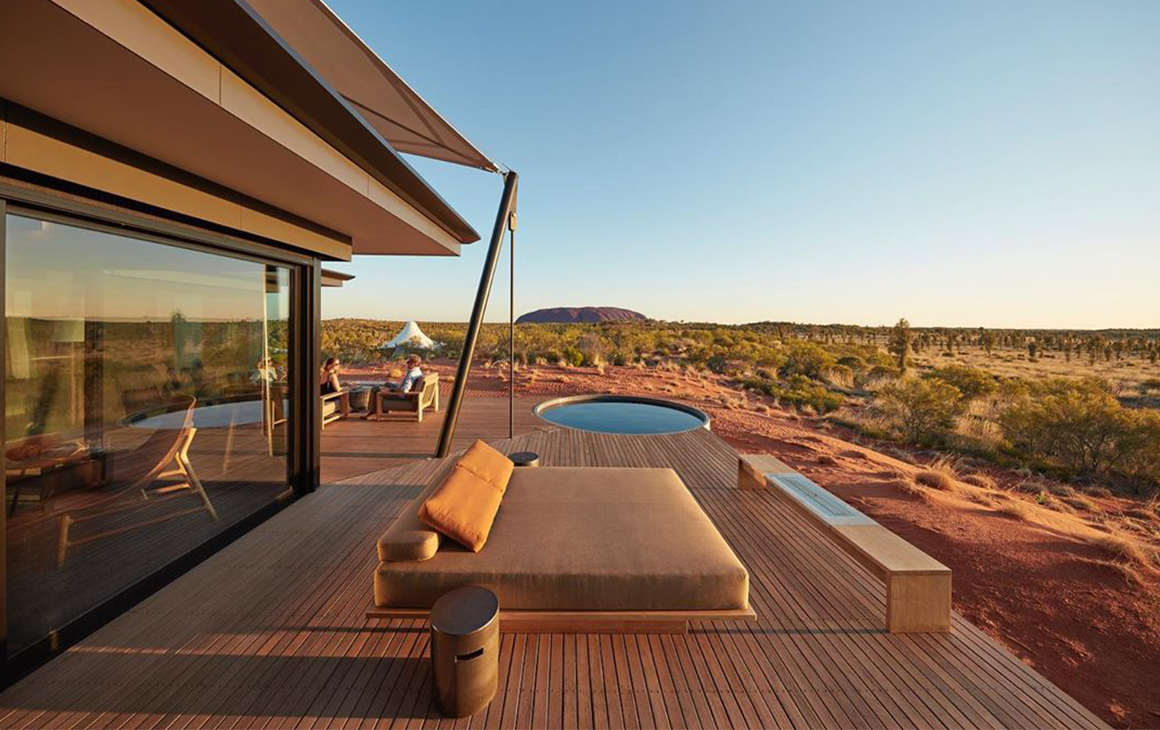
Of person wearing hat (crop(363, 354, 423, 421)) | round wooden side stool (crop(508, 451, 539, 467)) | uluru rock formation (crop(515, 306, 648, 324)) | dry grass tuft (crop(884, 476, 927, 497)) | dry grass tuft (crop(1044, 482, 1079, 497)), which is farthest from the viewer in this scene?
uluru rock formation (crop(515, 306, 648, 324))

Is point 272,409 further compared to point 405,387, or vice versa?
point 405,387

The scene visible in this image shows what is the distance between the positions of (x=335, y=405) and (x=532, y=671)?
7.29m

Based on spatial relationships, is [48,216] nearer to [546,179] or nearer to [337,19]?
[337,19]

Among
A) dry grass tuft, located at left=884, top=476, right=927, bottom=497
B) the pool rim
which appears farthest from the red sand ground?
the pool rim

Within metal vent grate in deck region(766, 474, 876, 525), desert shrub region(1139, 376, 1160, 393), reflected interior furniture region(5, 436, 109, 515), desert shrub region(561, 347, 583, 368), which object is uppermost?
desert shrub region(561, 347, 583, 368)

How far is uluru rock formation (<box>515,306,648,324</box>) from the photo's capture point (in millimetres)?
107044

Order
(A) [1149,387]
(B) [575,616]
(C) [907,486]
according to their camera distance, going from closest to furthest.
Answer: (B) [575,616] → (C) [907,486] → (A) [1149,387]

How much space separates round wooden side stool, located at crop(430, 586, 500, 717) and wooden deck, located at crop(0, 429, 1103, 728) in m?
0.09

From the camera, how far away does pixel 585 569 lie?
2.48 m

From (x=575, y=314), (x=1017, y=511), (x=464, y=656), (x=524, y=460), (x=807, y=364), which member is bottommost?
(x=1017, y=511)

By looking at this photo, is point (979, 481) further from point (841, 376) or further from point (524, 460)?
point (841, 376)

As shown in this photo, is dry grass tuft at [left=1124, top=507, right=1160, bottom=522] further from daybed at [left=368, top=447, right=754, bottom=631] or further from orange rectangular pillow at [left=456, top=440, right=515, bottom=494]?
orange rectangular pillow at [left=456, top=440, right=515, bottom=494]

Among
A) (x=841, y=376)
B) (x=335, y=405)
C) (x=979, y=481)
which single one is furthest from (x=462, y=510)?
(x=841, y=376)

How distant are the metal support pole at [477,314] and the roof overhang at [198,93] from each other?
2.42 m
